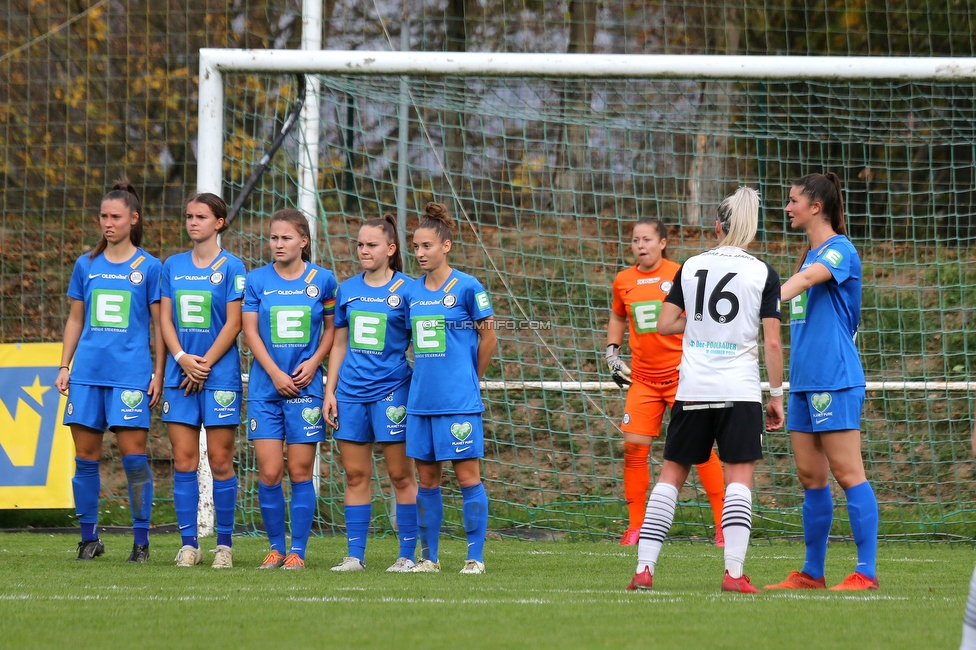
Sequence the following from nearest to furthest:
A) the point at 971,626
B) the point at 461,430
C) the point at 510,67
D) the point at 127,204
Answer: the point at 971,626 → the point at 461,430 → the point at 127,204 → the point at 510,67

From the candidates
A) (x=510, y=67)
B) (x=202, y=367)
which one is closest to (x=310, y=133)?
(x=510, y=67)

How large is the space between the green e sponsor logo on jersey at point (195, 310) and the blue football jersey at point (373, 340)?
723mm

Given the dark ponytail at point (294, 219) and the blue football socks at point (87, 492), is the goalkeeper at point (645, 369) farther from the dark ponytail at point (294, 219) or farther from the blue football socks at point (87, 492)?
the blue football socks at point (87, 492)

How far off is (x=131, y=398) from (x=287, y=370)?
0.94m

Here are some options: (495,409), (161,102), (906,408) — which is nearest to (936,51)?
(906,408)

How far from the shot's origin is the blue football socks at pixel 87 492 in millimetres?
5770

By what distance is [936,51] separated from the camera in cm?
1311

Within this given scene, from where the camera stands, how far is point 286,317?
5.40 m

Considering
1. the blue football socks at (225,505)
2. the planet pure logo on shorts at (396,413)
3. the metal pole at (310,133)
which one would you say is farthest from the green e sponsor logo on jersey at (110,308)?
the metal pole at (310,133)

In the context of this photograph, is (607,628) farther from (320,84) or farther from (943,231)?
(943,231)

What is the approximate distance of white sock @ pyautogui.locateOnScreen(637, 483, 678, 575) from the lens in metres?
4.26

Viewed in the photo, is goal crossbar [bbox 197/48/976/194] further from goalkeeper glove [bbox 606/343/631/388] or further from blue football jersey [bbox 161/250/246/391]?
goalkeeper glove [bbox 606/343/631/388]

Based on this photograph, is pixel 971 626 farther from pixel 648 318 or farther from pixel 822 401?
pixel 648 318

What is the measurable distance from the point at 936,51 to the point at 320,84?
8929 mm
